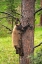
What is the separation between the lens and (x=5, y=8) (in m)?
16.5

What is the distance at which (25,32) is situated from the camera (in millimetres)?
8250

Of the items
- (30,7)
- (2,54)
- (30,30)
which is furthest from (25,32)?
(2,54)

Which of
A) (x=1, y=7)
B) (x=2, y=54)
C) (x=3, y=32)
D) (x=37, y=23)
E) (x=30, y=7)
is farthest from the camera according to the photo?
(x=37, y=23)

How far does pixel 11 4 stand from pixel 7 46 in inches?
91.4

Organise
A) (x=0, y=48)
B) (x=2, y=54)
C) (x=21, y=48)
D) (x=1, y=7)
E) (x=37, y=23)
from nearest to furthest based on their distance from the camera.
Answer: (x=21, y=48)
(x=2, y=54)
(x=0, y=48)
(x=1, y=7)
(x=37, y=23)

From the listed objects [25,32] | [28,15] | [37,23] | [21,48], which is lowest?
[37,23]

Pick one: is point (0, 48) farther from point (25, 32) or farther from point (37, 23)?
point (37, 23)

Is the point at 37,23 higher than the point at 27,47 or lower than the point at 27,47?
lower

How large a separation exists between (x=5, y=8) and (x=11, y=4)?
1117 mm

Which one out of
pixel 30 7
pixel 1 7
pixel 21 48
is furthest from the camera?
pixel 1 7


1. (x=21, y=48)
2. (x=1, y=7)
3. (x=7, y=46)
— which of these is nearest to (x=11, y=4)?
(x=1, y=7)

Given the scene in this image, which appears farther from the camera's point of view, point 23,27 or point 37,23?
point 37,23

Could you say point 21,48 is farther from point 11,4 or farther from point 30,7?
point 11,4

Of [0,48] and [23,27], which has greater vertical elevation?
[23,27]
